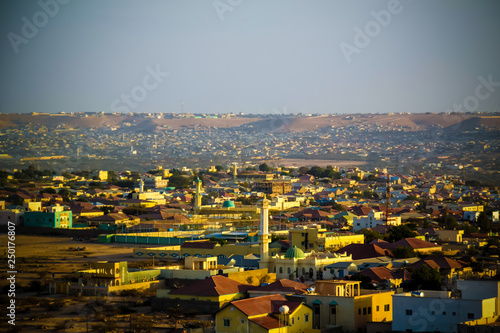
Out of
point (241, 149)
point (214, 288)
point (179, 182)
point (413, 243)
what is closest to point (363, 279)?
point (214, 288)

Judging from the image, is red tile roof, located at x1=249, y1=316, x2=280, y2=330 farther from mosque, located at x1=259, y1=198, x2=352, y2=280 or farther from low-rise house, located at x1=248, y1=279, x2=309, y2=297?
mosque, located at x1=259, y1=198, x2=352, y2=280

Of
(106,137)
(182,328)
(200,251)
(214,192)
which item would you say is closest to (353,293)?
(182,328)

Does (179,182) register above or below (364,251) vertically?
below

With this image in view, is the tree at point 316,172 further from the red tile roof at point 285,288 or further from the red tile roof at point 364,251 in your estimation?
the red tile roof at point 285,288

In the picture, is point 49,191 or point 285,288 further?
point 49,191

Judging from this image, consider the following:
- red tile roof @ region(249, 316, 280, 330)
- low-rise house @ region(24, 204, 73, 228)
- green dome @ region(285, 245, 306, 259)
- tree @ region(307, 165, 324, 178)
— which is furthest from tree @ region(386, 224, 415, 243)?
tree @ region(307, 165, 324, 178)

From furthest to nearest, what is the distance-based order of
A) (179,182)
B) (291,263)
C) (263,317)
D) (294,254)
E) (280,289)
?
(179,182), (294,254), (291,263), (280,289), (263,317)

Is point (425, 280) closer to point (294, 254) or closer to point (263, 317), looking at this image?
point (294, 254)
